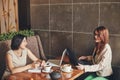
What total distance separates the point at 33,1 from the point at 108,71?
7.61 ft

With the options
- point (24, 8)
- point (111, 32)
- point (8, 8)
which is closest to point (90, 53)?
point (111, 32)

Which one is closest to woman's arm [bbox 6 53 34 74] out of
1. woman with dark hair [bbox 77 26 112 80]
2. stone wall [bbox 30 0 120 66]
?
woman with dark hair [bbox 77 26 112 80]

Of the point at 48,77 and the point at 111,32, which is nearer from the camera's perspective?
the point at 48,77

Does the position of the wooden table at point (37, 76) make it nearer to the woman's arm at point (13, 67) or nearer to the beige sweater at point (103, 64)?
the woman's arm at point (13, 67)

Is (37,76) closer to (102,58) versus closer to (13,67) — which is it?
(13,67)

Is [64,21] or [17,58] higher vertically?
[64,21]

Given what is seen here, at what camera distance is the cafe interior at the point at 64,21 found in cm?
384

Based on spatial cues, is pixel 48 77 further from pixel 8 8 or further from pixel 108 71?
pixel 8 8

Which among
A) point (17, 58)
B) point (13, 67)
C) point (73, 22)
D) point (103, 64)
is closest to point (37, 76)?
point (13, 67)

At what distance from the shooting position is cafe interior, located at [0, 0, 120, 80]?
3842 millimetres

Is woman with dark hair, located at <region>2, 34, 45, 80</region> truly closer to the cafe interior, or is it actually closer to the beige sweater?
the cafe interior

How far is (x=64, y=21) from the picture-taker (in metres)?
4.36

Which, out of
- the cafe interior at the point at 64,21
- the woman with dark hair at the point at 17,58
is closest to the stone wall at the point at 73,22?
the cafe interior at the point at 64,21

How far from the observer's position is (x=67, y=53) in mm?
3078
